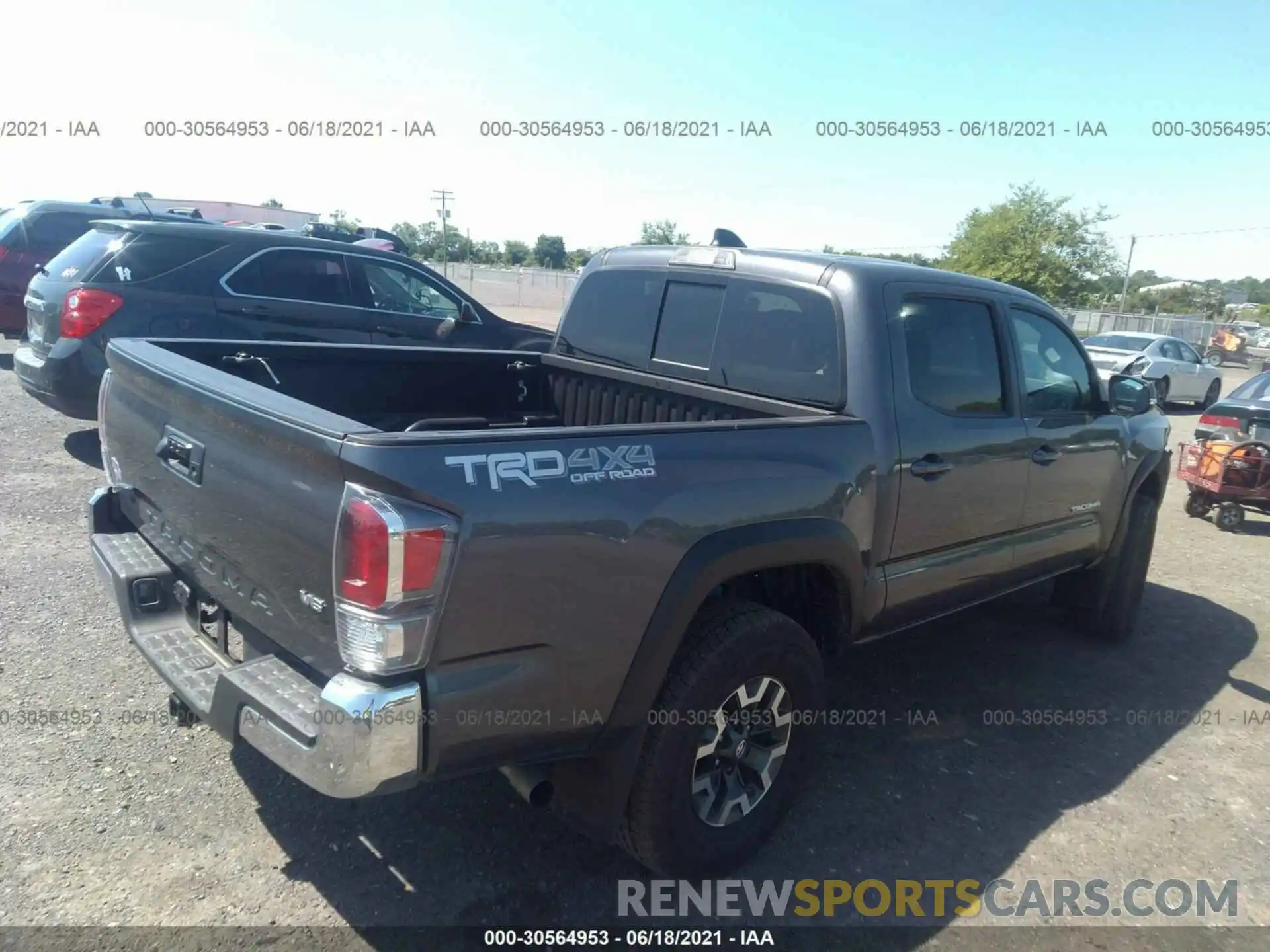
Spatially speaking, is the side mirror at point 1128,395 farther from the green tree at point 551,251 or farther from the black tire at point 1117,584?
the green tree at point 551,251

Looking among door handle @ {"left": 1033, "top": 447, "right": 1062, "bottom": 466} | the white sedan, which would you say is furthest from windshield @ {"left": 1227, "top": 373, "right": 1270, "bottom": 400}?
the white sedan

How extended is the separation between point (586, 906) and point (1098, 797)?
215cm

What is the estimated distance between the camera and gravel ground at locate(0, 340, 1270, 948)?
8.72 feet

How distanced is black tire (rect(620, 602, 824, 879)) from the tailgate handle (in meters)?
1.51

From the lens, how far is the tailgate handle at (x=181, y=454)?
2.59 meters

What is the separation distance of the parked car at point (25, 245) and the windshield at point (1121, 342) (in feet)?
Result: 52.1

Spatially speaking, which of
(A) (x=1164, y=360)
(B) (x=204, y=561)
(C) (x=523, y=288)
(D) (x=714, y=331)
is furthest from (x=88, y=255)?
(C) (x=523, y=288)

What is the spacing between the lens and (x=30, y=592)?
4465mm

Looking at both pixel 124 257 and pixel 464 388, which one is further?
pixel 124 257

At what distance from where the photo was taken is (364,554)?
2012mm

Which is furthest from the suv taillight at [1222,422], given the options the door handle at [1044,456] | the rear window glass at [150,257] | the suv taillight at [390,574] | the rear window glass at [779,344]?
the rear window glass at [150,257]

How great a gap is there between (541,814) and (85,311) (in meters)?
5.43

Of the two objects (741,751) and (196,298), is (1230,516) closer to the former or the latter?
(741,751)

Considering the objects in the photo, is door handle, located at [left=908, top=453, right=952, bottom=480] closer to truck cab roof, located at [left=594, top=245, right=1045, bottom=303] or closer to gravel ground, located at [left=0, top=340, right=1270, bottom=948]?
truck cab roof, located at [left=594, top=245, right=1045, bottom=303]
